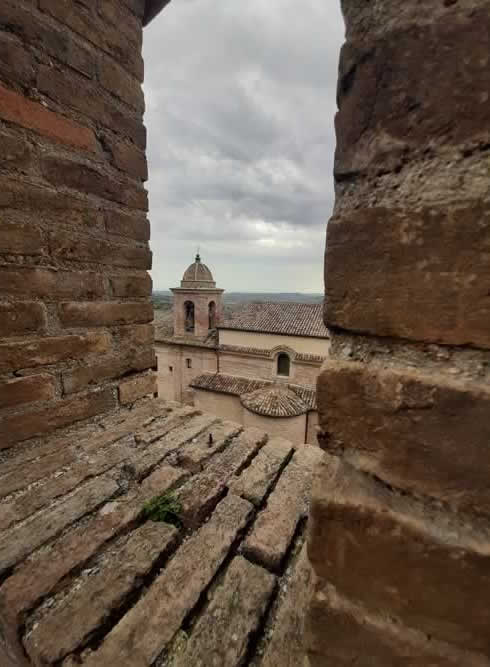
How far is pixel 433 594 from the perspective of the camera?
0.51 m

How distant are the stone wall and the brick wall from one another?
1.37 m

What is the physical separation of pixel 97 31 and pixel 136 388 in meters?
1.85

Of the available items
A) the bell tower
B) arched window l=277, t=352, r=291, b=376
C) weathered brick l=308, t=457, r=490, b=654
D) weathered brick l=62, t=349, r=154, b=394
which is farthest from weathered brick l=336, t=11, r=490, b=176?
the bell tower

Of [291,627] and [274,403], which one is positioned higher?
[291,627]

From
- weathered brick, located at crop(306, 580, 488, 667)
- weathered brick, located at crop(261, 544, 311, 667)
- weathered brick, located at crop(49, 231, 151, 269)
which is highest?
weathered brick, located at crop(49, 231, 151, 269)

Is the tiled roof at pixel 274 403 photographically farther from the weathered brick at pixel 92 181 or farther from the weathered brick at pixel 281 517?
the weathered brick at pixel 92 181

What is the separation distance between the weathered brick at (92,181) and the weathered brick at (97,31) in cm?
59

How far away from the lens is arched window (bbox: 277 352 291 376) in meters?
12.4

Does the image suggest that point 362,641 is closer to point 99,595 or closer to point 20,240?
point 99,595

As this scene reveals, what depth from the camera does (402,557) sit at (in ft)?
1.71

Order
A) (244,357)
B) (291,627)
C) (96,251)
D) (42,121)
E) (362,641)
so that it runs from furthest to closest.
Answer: (244,357) < (96,251) < (42,121) < (291,627) < (362,641)

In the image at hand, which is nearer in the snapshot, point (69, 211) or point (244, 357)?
point (69, 211)

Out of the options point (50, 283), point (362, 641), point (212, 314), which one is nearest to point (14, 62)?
point (50, 283)

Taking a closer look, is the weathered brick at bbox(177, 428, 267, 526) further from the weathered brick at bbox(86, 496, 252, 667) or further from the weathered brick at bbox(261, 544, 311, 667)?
the weathered brick at bbox(261, 544, 311, 667)
